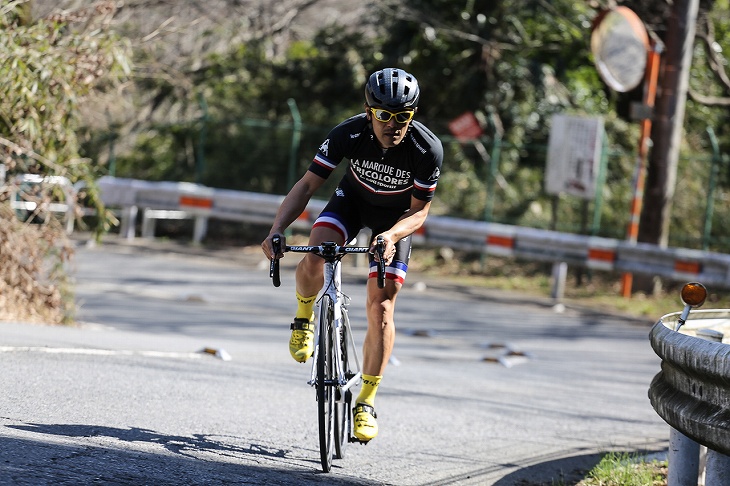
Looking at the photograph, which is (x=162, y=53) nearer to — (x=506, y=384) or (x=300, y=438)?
(x=506, y=384)

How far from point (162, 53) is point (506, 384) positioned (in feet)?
53.7

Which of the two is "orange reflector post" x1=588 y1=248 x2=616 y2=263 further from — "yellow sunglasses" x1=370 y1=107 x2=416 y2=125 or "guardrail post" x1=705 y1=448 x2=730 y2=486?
"guardrail post" x1=705 y1=448 x2=730 y2=486

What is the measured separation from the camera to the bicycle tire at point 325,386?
5.61m

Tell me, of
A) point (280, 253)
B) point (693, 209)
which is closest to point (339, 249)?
point (280, 253)

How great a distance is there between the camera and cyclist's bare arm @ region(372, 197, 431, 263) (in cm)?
566

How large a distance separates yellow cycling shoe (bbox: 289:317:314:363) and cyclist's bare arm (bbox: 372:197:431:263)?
0.78m

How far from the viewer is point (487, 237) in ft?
55.7

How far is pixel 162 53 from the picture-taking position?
941 inches

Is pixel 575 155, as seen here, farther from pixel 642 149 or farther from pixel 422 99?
pixel 422 99

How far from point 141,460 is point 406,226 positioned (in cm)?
189

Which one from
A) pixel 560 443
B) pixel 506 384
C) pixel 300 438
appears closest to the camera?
pixel 300 438

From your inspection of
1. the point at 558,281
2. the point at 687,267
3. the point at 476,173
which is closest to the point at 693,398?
the point at 687,267

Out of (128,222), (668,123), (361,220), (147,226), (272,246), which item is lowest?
(147,226)

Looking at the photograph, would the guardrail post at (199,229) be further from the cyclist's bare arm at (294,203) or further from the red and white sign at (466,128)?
the cyclist's bare arm at (294,203)
